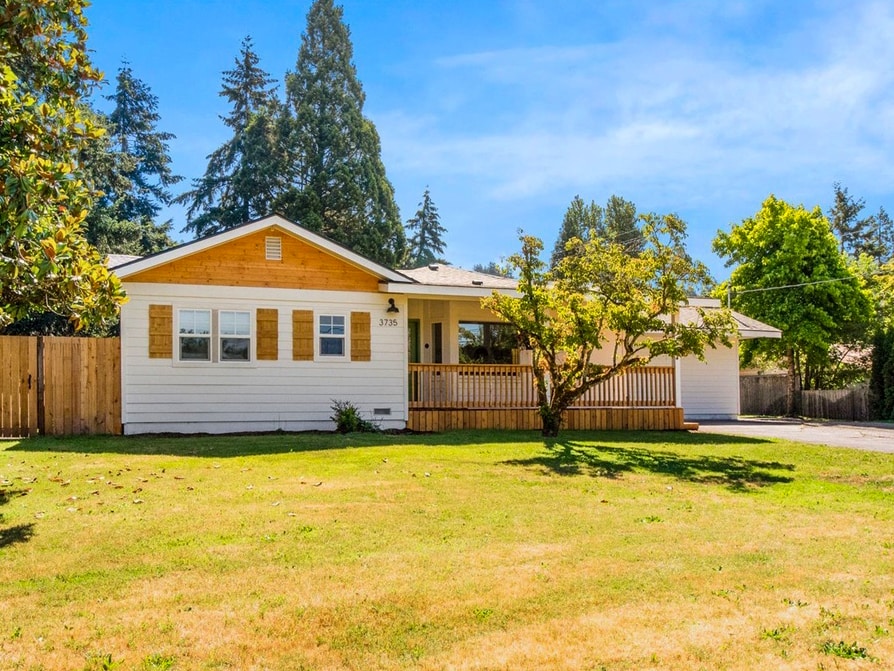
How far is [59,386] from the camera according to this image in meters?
13.5

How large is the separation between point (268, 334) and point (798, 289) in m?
23.2

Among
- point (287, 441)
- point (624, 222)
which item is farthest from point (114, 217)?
point (624, 222)

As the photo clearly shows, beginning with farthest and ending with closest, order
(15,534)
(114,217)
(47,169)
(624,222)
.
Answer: (624,222) → (114,217) → (47,169) → (15,534)

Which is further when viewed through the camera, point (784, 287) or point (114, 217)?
point (114, 217)

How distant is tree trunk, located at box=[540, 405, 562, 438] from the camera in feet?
46.5

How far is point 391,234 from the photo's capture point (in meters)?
34.6

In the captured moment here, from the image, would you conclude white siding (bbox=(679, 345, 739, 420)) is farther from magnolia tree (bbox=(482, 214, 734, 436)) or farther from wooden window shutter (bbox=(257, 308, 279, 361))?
wooden window shutter (bbox=(257, 308, 279, 361))

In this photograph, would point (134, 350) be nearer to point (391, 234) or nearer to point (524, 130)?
point (524, 130)

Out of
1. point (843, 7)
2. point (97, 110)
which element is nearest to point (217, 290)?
point (843, 7)

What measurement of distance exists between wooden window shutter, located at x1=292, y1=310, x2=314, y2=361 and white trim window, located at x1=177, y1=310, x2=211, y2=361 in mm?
1700

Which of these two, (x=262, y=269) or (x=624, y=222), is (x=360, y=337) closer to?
(x=262, y=269)

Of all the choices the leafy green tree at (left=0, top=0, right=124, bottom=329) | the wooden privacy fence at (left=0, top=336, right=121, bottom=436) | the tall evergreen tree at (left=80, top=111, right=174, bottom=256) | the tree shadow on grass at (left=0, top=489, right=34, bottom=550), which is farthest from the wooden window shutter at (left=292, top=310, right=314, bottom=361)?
the tall evergreen tree at (left=80, top=111, right=174, bottom=256)

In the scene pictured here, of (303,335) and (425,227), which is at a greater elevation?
(425,227)

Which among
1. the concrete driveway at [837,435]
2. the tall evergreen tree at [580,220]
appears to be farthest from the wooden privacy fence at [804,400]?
the tall evergreen tree at [580,220]
